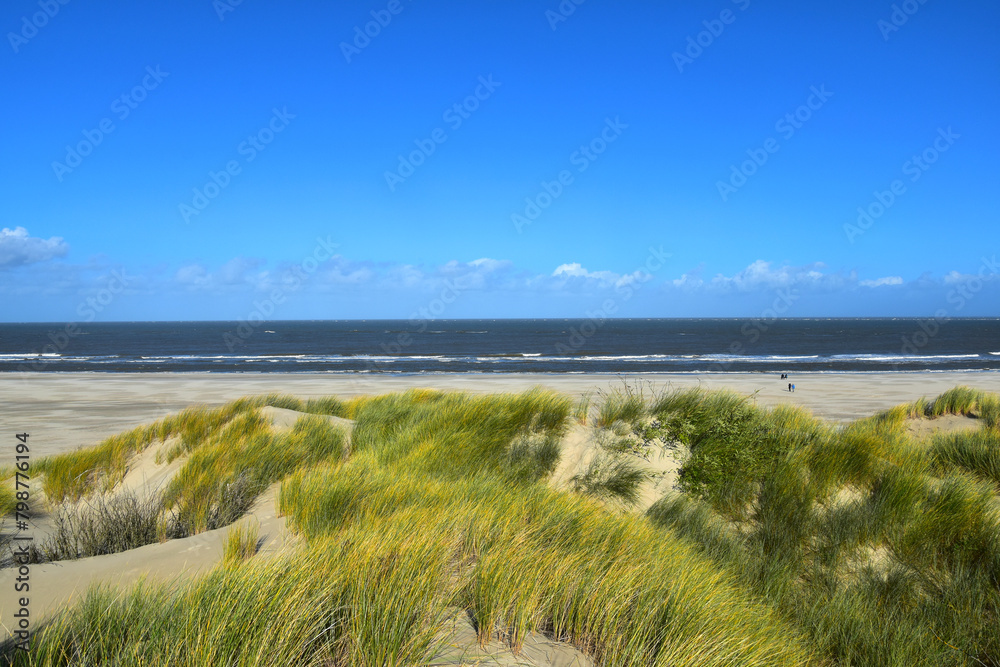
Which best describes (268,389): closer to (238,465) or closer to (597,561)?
(238,465)

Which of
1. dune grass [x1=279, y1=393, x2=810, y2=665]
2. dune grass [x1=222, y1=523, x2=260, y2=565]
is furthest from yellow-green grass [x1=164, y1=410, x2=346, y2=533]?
dune grass [x1=222, y1=523, x2=260, y2=565]

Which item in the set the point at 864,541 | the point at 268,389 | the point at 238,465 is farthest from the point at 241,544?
the point at 268,389

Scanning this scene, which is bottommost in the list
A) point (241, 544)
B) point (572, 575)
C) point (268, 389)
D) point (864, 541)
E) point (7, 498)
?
point (268, 389)

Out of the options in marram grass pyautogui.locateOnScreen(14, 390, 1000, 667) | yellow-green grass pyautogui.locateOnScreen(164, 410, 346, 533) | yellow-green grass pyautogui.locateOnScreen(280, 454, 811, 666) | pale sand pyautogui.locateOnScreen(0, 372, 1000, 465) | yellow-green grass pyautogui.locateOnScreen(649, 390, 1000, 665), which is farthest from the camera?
pale sand pyautogui.locateOnScreen(0, 372, 1000, 465)

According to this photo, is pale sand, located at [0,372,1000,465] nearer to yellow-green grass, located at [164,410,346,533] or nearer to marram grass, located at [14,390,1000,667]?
yellow-green grass, located at [164,410,346,533]

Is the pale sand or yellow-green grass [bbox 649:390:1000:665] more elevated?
yellow-green grass [bbox 649:390:1000:665]

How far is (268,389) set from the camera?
73.4ft

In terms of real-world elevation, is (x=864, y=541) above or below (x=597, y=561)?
below

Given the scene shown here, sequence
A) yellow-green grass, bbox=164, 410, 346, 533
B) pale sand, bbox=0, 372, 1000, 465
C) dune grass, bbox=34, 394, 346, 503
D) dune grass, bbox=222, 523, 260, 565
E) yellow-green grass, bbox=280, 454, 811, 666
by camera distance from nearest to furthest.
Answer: yellow-green grass, bbox=280, 454, 811, 666 → dune grass, bbox=222, 523, 260, 565 → yellow-green grass, bbox=164, 410, 346, 533 → dune grass, bbox=34, 394, 346, 503 → pale sand, bbox=0, 372, 1000, 465

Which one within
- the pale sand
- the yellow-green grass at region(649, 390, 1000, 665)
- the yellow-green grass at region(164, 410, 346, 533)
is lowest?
the pale sand

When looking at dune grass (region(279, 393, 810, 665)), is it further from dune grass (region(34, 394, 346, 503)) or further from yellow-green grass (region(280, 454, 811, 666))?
dune grass (region(34, 394, 346, 503))

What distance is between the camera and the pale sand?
Answer: 557 inches

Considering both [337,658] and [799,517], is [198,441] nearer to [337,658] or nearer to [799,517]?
[337,658]

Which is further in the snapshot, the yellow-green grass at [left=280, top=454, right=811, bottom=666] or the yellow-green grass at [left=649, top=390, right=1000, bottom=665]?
the yellow-green grass at [left=649, top=390, right=1000, bottom=665]
